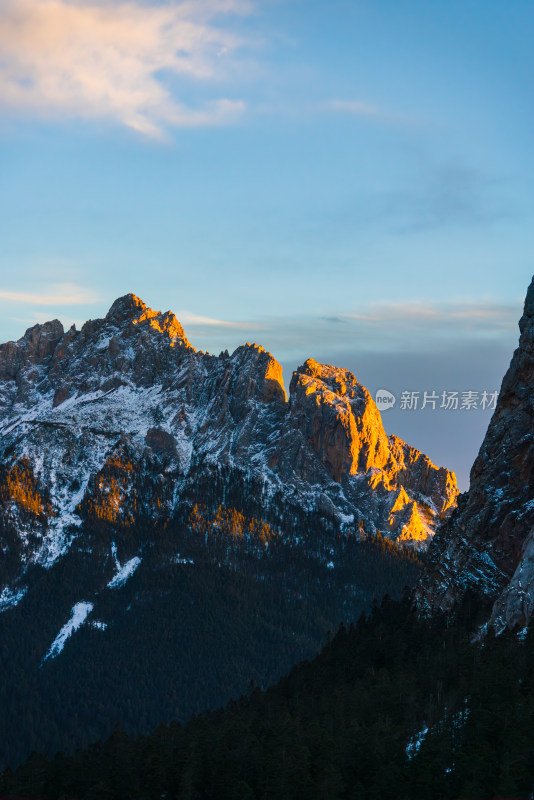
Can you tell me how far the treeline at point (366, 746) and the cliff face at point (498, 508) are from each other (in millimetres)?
6174

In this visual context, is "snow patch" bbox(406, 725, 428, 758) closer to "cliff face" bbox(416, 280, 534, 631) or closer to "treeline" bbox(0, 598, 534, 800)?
"treeline" bbox(0, 598, 534, 800)

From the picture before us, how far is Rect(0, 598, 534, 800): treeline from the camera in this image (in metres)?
86.9

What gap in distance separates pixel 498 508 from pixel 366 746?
5205 centimetres

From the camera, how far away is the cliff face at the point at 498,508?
134m

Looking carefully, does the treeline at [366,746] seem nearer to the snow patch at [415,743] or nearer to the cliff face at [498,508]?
the snow patch at [415,743]

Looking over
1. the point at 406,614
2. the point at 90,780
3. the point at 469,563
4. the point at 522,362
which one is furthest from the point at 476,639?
the point at 90,780

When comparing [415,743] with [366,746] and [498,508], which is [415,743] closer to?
[366,746]

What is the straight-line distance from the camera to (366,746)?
314ft

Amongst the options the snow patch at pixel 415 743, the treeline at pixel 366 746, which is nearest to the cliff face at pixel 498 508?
the treeline at pixel 366 746

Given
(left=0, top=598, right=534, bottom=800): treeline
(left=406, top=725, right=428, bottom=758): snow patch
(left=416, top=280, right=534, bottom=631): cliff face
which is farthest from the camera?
(left=416, top=280, right=534, bottom=631): cliff face

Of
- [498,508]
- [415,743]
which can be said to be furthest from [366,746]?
[498,508]

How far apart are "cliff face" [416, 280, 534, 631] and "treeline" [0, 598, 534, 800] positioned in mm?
6174

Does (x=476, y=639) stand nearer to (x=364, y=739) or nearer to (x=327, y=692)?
(x=327, y=692)

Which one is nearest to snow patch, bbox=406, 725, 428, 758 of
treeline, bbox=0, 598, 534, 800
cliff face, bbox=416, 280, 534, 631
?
treeline, bbox=0, 598, 534, 800
